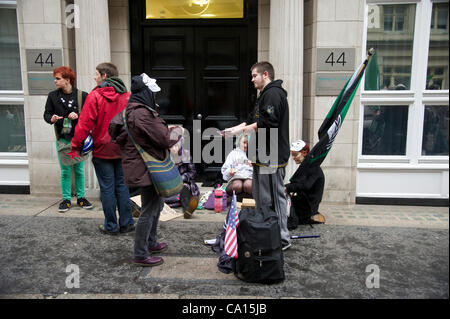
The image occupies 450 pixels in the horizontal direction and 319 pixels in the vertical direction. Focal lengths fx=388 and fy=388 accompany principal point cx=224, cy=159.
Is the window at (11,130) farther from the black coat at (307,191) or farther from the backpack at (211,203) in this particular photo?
the black coat at (307,191)

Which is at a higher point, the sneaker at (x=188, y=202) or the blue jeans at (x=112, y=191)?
the blue jeans at (x=112, y=191)

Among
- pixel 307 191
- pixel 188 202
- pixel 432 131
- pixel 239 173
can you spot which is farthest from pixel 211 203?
pixel 432 131

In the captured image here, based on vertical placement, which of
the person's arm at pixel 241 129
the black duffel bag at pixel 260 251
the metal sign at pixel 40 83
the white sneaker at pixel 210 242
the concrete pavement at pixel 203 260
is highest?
the metal sign at pixel 40 83

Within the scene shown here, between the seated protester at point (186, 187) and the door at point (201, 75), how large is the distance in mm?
762

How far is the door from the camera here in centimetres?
672

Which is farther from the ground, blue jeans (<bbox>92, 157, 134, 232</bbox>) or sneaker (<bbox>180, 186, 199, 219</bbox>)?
blue jeans (<bbox>92, 157, 134, 232</bbox>)

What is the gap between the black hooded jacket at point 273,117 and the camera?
13.3 ft

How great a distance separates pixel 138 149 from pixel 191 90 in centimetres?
333

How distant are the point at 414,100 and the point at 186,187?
3876mm

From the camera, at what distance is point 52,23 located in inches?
244

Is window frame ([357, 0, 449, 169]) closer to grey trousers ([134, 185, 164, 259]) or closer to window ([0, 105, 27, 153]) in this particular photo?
grey trousers ([134, 185, 164, 259])

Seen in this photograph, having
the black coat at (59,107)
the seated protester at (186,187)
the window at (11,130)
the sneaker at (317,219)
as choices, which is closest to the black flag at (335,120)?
the sneaker at (317,219)

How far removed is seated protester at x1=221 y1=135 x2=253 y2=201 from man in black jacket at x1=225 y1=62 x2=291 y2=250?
1.62m

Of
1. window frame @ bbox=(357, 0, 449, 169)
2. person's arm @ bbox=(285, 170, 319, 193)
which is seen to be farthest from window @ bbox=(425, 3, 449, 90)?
person's arm @ bbox=(285, 170, 319, 193)
